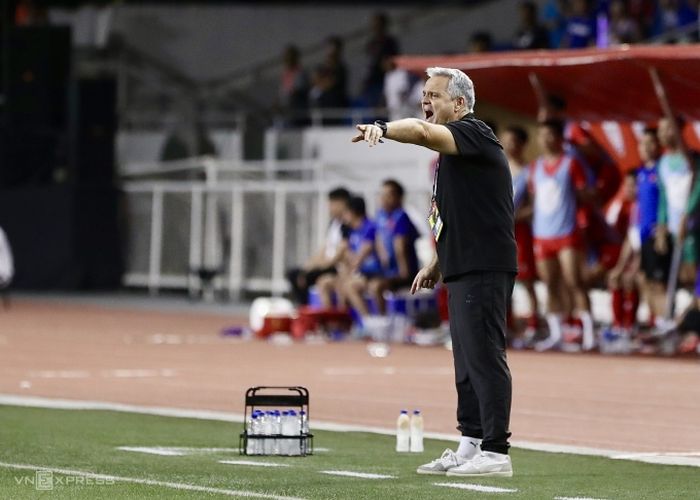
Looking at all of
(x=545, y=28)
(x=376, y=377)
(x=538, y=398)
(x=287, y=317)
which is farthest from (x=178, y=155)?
(x=538, y=398)

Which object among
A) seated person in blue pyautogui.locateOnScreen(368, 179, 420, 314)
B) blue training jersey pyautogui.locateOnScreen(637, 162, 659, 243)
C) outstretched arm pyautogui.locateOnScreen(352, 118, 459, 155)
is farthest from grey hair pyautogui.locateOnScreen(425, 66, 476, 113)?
seated person in blue pyautogui.locateOnScreen(368, 179, 420, 314)

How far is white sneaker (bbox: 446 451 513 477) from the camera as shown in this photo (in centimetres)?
925

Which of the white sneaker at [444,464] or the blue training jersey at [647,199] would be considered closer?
the white sneaker at [444,464]

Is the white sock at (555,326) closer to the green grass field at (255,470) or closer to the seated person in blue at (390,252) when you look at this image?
the seated person in blue at (390,252)

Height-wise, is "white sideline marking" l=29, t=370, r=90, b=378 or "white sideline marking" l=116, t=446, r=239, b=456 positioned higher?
"white sideline marking" l=116, t=446, r=239, b=456

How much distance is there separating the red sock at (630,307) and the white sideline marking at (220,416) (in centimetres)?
844

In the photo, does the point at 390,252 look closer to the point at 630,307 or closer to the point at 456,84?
the point at 630,307

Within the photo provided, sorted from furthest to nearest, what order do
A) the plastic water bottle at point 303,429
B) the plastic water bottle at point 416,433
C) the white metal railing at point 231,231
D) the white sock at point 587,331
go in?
the white metal railing at point 231,231 → the white sock at point 587,331 → the plastic water bottle at point 416,433 → the plastic water bottle at point 303,429

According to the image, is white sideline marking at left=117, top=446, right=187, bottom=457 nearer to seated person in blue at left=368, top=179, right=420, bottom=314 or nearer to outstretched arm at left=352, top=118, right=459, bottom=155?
outstretched arm at left=352, top=118, right=459, bottom=155

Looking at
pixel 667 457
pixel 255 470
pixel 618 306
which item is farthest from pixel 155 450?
pixel 618 306

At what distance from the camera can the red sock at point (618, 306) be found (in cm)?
2045

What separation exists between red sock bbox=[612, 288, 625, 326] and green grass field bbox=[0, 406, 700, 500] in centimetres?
930

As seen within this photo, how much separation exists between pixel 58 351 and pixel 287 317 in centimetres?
362

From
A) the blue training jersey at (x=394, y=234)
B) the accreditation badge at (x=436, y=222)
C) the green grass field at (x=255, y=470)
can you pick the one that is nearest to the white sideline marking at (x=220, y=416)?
the green grass field at (x=255, y=470)
